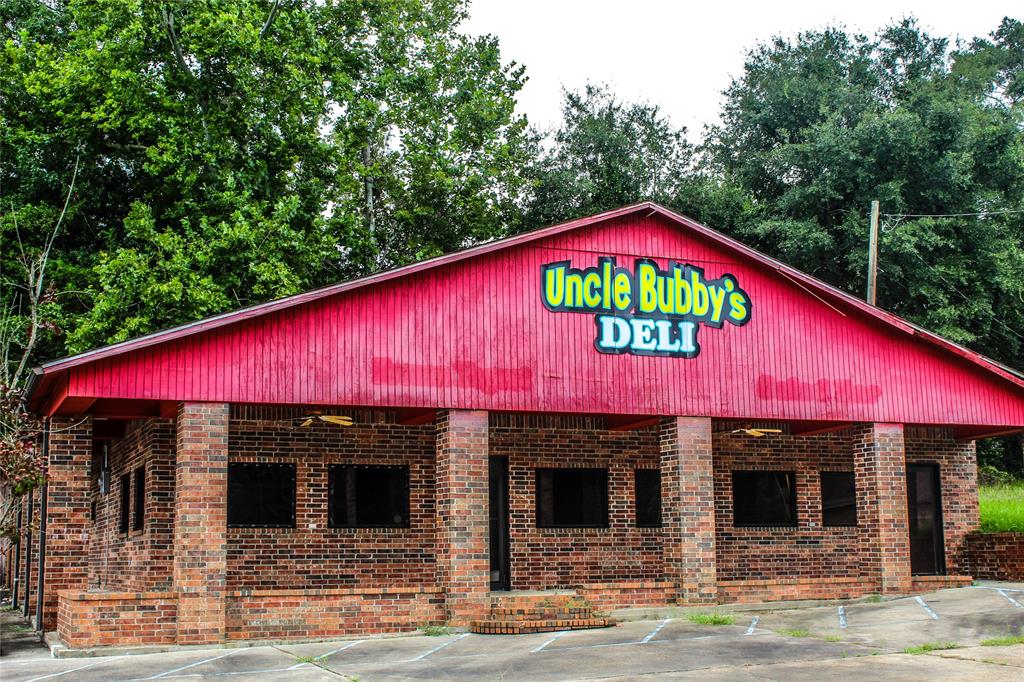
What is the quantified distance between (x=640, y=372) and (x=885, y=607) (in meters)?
5.74

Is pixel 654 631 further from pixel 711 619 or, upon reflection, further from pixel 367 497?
pixel 367 497

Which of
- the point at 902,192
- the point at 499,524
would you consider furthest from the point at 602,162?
the point at 499,524

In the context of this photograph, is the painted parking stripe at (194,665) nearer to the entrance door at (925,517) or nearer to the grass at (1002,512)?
the entrance door at (925,517)

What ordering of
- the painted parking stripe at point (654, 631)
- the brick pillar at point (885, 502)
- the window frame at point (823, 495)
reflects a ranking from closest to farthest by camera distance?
the painted parking stripe at point (654, 631) → the brick pillar at point (885, 502) → the window frame at point (823, 495)

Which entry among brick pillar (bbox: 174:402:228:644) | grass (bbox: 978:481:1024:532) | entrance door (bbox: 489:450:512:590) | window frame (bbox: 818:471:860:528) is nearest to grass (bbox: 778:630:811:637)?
entrance door (bbox: 489:450:512:590)

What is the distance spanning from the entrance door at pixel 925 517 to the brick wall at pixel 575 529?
597 cm

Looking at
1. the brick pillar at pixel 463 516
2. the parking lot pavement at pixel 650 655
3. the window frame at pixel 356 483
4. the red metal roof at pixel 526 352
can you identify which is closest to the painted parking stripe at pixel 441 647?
the parking lot pavement at pixel 650 655

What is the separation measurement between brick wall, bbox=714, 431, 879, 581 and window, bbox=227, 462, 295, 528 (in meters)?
8.19

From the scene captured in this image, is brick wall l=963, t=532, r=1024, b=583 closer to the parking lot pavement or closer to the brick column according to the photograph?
the parking lot pavement

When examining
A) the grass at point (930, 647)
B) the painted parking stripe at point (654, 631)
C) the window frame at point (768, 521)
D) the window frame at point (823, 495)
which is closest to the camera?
the grass at point (930, 647)

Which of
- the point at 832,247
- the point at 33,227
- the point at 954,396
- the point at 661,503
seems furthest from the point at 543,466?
the point at 832,247

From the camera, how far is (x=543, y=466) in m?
21.5

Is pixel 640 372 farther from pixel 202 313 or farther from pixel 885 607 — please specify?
pixel 202 313

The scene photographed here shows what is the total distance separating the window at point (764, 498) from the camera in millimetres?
22797
